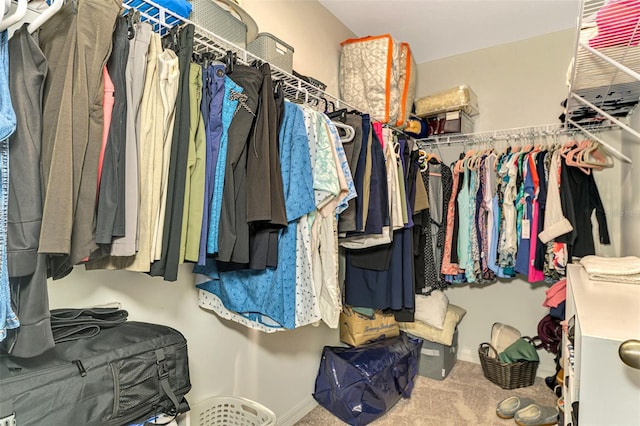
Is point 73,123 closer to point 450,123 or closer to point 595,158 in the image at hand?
point 450,123

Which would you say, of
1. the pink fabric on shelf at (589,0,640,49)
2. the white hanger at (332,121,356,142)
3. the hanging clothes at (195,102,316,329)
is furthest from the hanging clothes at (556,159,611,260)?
the hanging clothes at (195,102,316,329)

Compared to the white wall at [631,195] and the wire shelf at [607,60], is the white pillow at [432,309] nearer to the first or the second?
the white wall at [631,195]

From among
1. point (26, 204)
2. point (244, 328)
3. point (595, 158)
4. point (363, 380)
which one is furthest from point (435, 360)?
point (26, 204)

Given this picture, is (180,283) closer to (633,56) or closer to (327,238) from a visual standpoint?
(327,238)

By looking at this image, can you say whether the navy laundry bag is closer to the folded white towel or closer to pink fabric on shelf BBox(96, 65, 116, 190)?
the folded white towel

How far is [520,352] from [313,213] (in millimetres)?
2036

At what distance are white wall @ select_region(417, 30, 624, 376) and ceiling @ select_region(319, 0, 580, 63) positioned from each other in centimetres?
12

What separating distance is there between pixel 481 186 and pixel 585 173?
597 millimetres

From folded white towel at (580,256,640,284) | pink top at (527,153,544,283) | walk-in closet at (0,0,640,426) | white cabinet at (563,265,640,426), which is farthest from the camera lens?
pink top at (527,153,544,283)

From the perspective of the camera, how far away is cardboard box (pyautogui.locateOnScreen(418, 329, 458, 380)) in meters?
2.62

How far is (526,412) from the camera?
2078 mm

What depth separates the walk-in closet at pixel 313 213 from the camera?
81 centimetres

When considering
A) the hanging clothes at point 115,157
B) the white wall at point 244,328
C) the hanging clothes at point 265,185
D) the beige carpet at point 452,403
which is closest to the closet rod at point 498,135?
the white wall at point 244,328

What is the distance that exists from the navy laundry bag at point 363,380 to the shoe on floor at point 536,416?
2.10 ft
